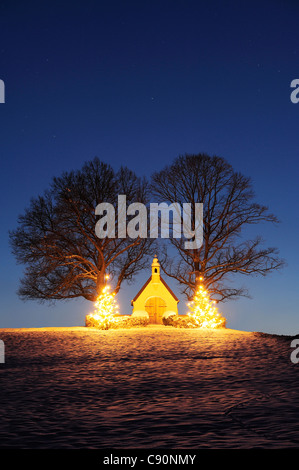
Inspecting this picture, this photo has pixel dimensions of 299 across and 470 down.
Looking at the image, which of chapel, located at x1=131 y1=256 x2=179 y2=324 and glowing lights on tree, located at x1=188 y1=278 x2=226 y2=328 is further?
chapel, located at x1=131 y1=256 x2=179 y2=324

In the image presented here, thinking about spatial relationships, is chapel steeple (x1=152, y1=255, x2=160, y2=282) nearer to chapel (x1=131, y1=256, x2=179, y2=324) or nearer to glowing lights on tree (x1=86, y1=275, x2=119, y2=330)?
chapel (x1=131, y1=256, x2=179, y2=324)

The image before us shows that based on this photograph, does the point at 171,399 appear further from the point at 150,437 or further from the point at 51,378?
the point at 51,378

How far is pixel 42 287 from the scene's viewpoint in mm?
33844

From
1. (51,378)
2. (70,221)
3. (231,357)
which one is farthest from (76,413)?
(70,221)

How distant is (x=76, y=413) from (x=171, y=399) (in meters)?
1.61

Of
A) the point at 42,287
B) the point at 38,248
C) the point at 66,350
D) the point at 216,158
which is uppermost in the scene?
the point at 216,158

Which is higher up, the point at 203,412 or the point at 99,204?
the point at 99,204
